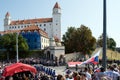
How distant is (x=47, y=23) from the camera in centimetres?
14275

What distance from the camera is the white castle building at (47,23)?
453 feet

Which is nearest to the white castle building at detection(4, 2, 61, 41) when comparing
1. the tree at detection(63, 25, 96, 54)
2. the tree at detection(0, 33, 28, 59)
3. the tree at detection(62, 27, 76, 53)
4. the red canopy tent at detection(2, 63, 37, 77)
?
the tree at detection(62, 27, 76, 53)

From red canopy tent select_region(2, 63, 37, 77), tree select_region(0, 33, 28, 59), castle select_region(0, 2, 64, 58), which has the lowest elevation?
red canopy tent select_region(2, 63, 37, 77)

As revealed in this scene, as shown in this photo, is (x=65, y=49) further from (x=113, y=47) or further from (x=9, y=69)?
(x=9, y=69)

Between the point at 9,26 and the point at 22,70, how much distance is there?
13553 centimetres

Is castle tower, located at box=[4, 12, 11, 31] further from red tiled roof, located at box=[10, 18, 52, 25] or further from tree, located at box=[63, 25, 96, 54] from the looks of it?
tree, located at box=[63, 25, 96, 54]

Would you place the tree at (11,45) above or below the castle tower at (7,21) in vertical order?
below

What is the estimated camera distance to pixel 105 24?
1266 centimetres

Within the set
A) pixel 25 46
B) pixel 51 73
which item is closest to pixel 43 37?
pixel 25 46

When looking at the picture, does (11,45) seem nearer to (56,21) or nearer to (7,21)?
(56,21)

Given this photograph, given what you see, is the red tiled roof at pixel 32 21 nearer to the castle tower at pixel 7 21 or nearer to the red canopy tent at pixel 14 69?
the castle tower at pixel 7 21

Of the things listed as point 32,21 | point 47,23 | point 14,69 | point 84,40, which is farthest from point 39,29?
point 14,69

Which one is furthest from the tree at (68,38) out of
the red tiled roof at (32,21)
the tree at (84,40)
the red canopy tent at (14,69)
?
the red canopy tent at (14,69)

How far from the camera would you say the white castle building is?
5438 inches
